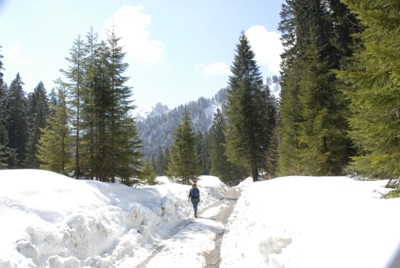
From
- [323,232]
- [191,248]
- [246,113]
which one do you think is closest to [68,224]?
[191,248]

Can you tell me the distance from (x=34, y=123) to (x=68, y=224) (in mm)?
58550

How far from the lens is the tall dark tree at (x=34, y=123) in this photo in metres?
55.0

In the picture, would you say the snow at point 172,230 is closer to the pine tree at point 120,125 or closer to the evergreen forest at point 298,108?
the evergreen forest at point 298,108

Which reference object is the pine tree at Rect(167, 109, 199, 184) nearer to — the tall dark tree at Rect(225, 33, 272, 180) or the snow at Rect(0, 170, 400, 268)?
the tall dark tree at Rect(225, 33, 272, 180)

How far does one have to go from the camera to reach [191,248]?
11.4m

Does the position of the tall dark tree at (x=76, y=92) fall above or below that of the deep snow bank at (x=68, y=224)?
above

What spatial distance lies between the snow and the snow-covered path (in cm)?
4

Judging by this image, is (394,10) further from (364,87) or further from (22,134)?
(22,134)

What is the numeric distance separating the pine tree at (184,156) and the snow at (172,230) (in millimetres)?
22170

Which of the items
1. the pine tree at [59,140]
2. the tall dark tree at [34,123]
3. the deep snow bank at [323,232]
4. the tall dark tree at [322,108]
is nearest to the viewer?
the deep snow bank at [323,232]

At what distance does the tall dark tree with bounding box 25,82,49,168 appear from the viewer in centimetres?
5500

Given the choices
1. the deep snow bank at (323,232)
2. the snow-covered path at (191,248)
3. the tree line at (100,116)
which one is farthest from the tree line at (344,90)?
the tree line at (100,116)

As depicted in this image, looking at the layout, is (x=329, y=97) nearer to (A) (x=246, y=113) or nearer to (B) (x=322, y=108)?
(B) (x=322, y=108)

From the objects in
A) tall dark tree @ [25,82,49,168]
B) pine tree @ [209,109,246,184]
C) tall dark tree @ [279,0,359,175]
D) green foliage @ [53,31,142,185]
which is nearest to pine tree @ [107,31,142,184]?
green foliage @ [53,31,142,185]
